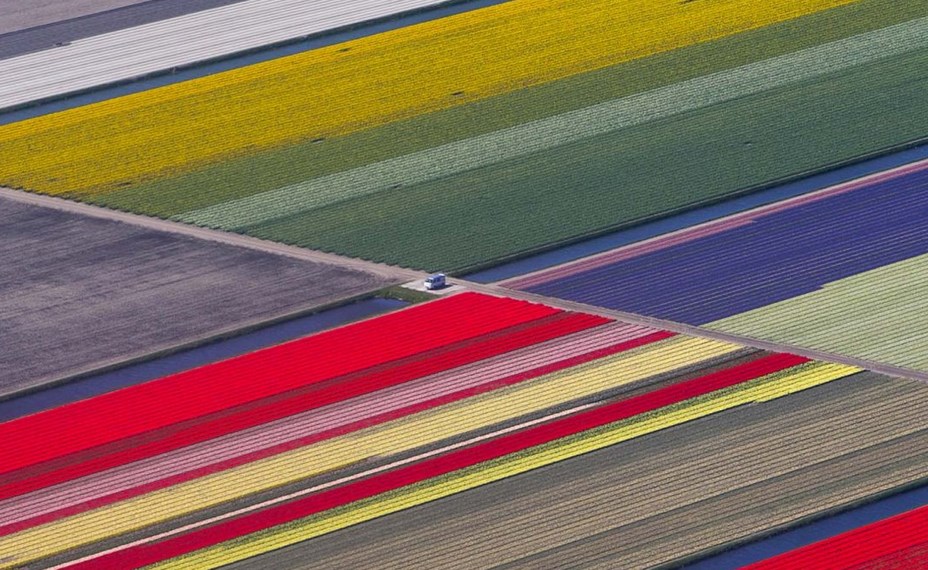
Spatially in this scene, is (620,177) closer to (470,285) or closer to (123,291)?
(470,285)

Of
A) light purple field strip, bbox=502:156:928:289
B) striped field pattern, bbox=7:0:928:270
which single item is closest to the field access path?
striped field pattern, bbox=7:0:928:270

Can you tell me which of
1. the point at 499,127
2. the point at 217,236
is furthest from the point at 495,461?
the point at 499,127

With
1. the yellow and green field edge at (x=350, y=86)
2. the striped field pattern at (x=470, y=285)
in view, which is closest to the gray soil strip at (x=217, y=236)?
the striped field pattern at (x=470, y=285)

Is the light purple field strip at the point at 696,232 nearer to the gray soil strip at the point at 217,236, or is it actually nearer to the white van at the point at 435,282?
the white van at the point at 435,282

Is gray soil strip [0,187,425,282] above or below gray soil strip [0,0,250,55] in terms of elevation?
below

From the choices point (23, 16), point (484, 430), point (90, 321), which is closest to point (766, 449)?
point (484, 430)

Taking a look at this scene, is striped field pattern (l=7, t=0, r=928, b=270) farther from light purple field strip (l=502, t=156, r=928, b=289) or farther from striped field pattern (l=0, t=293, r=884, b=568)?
striped field pattern (l=0, t=293, r=884, b=568)
